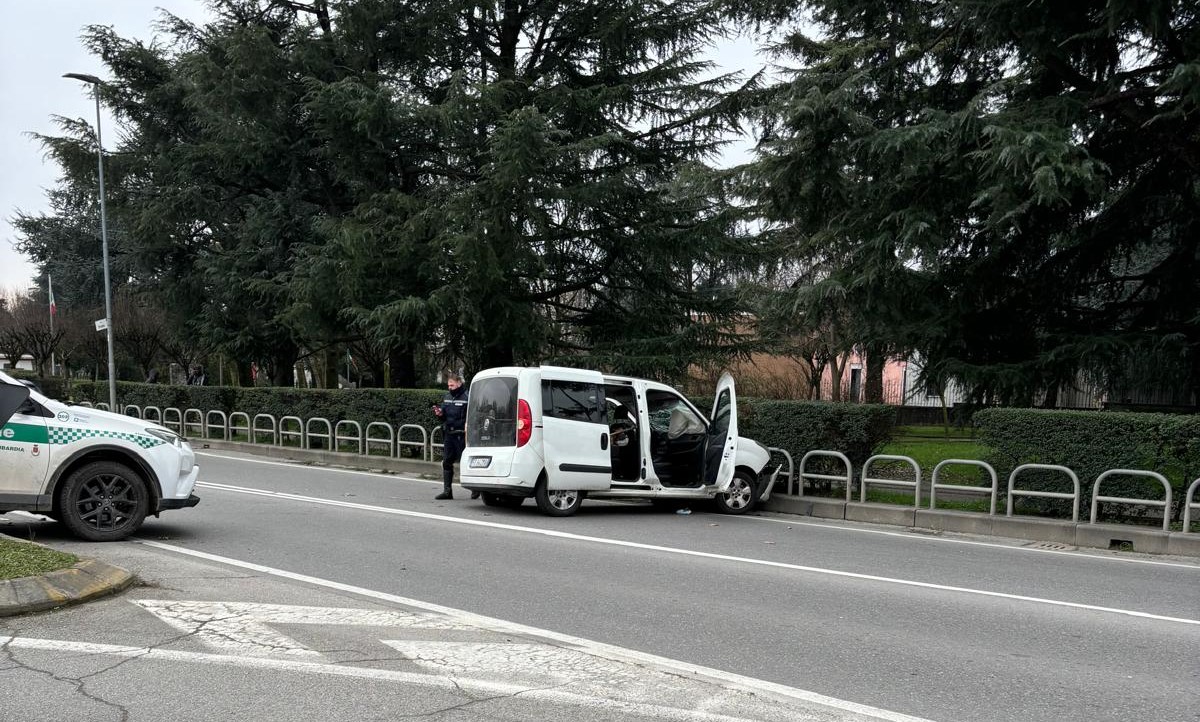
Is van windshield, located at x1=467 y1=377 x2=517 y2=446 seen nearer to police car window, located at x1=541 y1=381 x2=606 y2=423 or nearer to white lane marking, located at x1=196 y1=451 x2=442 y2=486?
police car window, located at x1=541 y1=381 x2=606 y2=423

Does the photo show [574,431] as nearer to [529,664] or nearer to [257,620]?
[257,620]

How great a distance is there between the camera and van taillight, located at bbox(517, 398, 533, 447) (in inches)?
474

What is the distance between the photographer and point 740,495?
43.1 ft

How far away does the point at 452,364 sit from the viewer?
24.0 meters

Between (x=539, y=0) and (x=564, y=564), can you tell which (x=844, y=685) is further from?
(x=539, y=0)

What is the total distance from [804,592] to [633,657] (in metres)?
2.59

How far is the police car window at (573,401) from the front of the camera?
1223cm

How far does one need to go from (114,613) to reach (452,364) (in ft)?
58.0

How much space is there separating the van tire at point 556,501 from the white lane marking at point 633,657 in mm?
4501

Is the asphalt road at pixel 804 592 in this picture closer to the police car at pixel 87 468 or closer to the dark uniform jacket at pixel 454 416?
the police car at pixel 87 468

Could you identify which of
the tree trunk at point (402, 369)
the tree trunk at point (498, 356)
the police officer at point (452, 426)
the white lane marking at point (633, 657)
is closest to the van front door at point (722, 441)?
the police officer at point (452, 426)

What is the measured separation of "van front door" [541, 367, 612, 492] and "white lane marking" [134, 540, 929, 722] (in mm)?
4534

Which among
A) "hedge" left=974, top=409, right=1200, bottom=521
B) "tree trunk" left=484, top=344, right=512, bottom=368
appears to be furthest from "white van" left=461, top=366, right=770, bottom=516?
"tree trunk" left=484, top=344, right=512, bottom=368

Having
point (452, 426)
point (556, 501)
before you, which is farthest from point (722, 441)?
point (452, 426)
